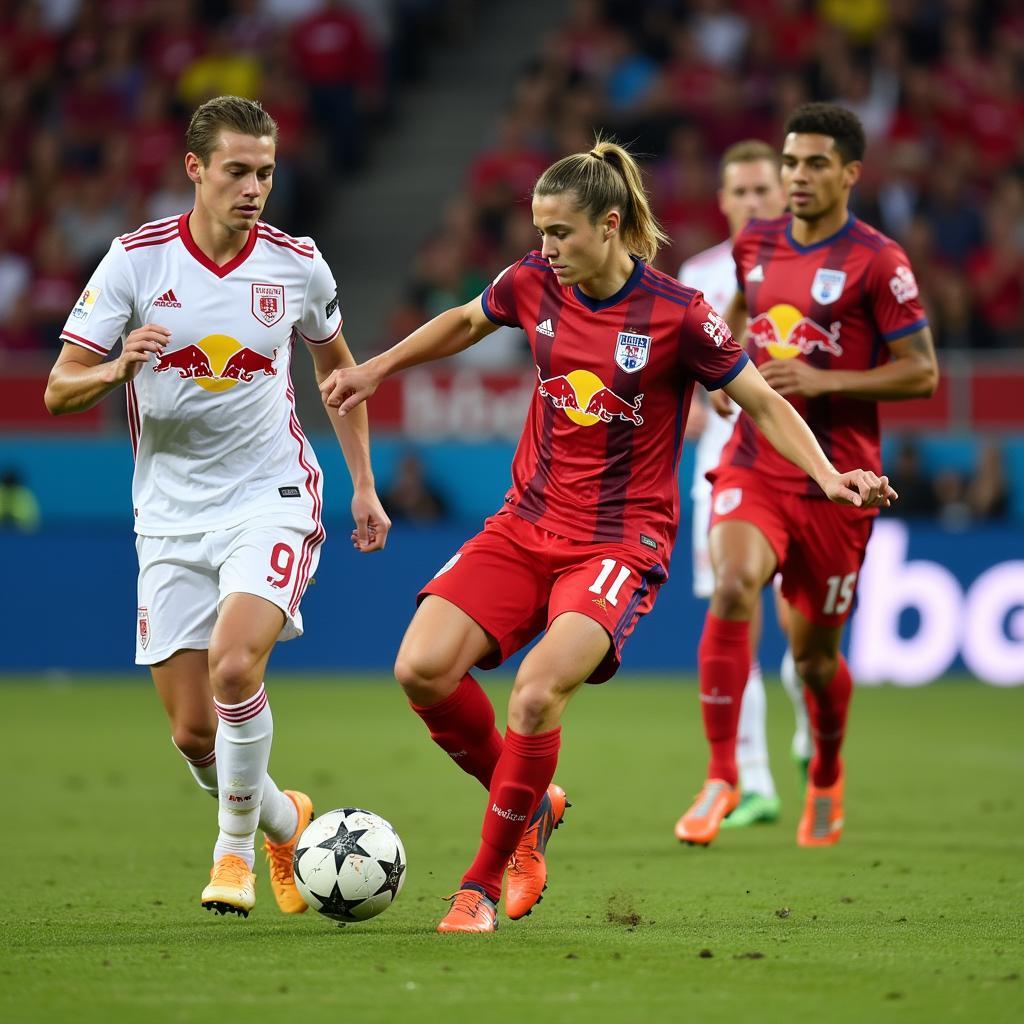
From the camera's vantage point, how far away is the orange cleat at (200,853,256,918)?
18.2ft

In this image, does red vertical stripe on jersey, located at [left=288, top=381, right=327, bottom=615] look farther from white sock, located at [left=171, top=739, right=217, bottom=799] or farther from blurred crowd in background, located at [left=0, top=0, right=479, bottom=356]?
blurred crowd in background, located at [left=0, top=0, right=479, bottom=356]

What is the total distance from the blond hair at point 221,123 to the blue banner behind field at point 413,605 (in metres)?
8.76

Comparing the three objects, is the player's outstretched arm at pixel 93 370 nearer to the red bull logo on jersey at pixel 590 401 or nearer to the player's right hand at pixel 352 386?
the player's right hand at pixel 352 386

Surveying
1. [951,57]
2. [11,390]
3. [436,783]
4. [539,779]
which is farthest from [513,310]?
[951,57]

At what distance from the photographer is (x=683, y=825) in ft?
24.5

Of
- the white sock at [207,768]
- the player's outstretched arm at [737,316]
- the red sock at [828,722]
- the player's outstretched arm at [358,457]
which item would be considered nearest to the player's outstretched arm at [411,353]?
the player's outstretched arm at [358,457]

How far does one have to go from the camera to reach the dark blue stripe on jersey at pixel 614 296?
5.88 m

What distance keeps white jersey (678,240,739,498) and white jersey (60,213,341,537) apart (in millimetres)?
3167

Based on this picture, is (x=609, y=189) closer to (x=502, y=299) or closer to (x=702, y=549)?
(x=502, y=299)

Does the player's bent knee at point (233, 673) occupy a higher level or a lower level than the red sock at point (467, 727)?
higher

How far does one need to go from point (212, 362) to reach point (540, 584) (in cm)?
127

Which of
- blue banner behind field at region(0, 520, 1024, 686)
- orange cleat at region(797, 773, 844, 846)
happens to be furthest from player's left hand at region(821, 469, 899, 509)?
blue banner behind field at region(0, 520, 1024, 686)

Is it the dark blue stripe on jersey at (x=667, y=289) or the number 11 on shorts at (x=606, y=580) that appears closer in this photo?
the number 11 on shorts at (x=606, y=580)

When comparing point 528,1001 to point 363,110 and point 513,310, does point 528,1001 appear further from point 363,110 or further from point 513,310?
point 363,110
